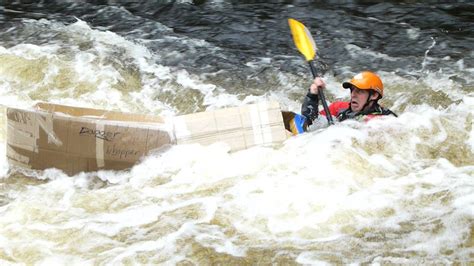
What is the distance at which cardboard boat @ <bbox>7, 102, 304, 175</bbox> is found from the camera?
4547mm

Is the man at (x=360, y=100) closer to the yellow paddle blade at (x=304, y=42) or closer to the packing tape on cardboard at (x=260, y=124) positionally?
the yellow paddle blade at (x=304, y=42)

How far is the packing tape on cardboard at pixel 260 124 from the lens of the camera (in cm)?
468

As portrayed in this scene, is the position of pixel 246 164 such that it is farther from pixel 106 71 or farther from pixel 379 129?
pixel 106 71

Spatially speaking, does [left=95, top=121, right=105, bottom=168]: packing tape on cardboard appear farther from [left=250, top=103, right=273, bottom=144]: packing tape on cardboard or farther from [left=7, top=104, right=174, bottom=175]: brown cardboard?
[left=250, top=103, right=273, bottom=144]: packing tape on cardboard

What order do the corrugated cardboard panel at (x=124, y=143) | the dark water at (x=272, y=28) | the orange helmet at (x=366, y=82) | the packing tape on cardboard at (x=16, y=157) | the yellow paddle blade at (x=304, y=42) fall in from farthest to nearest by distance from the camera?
the dark water at (x=272, y=28)
the yellow paddle blade at (x=304, y=42)
the orange helmet at (x=366, y=82)
the packing tape on cardboard at (x=16, y=157)
the corrugated cardboard panel at (x=124, y=143)

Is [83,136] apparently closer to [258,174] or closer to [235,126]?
[235,126]

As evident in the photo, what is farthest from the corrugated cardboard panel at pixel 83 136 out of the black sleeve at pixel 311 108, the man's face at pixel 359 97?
the man's face at pixel 359 97

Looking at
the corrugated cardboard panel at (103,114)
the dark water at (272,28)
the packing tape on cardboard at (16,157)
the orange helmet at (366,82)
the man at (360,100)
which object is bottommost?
the dark water at (272,28)

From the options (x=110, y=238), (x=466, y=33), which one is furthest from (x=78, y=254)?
(x=466, y=33)

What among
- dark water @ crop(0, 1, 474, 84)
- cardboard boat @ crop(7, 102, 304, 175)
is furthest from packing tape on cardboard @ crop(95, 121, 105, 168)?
dark water @ crop(0, 1, 474, 84)

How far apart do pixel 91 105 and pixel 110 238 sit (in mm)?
2781

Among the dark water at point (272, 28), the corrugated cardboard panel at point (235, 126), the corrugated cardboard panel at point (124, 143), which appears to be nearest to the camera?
the corrugated cardboard panel at point (124, 143)

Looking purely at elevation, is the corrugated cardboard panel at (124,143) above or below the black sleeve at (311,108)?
above

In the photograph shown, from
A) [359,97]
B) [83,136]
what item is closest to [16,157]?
[83,136]
